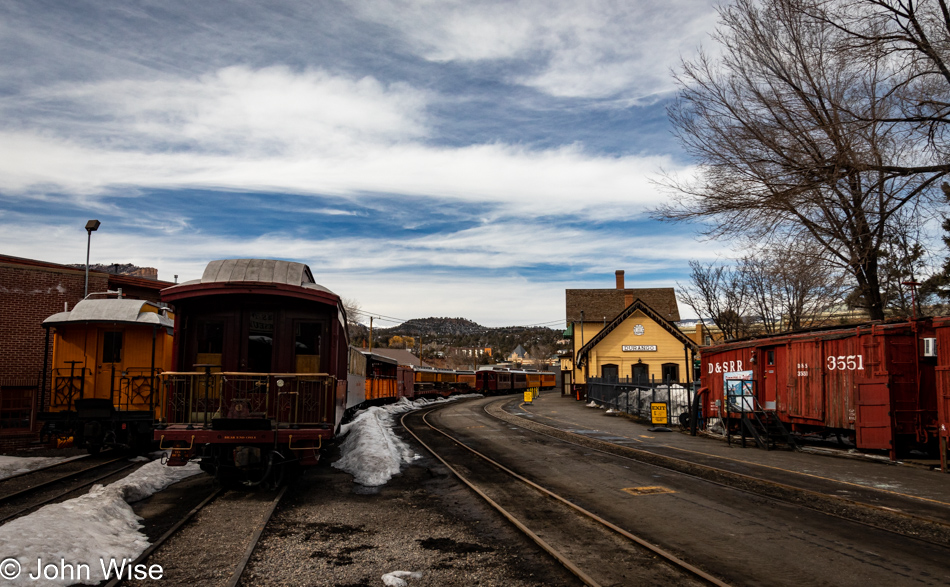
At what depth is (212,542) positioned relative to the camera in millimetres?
6965

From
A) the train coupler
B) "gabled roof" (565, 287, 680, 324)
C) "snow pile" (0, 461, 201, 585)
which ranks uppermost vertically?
"gabled roof" (565, 287, 680, 324)

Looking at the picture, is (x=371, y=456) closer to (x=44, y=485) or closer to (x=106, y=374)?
(x=44, y=485)

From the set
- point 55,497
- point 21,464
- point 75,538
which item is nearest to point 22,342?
point 21,464

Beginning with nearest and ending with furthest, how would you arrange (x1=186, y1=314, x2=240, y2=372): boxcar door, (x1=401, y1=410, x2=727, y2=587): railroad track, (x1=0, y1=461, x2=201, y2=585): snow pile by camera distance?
(x1=0, y1=461, x2=201, y2=585): snow pile < (x1=401, y1=410, x2=727, y2=587): railroad track < (x1=186, y1=314, x2=240, y2=372): boxcar door

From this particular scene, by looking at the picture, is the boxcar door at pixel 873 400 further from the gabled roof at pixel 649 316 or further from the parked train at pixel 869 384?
the gabled roof at pixel 649 316

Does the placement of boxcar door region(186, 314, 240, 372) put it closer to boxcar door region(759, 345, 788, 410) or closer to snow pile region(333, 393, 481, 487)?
snow pile region(333, 393, 481, 487)

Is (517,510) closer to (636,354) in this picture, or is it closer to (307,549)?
(307,549)

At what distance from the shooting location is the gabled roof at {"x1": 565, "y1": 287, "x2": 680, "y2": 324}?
51219 mm

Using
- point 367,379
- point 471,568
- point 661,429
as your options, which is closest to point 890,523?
point 471,568

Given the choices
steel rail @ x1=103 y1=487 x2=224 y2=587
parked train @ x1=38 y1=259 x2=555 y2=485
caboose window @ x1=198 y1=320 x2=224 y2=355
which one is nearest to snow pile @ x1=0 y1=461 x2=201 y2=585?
steel rail @ x1=103 y1=487 x2=224 y2=587

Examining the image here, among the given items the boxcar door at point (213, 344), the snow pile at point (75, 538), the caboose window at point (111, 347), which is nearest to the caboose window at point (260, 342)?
the boxcar door at point (213, 344)

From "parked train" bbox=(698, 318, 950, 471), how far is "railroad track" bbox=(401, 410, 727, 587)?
8.53 m

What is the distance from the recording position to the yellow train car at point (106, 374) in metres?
13.5

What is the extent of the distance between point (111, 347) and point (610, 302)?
43.0m
